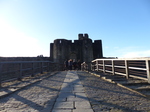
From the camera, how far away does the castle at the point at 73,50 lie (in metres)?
21.3

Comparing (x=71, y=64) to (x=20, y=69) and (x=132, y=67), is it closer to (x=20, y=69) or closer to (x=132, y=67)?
(x=20, y=69)

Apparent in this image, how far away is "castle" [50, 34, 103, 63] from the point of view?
2134 cm

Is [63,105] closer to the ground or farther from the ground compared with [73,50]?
closer to the ground

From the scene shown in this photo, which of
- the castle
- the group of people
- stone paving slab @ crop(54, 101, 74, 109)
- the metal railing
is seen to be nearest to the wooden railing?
stone paving slab @ crop(54, 101, 74, 109)

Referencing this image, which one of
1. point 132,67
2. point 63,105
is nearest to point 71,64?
point 132,67

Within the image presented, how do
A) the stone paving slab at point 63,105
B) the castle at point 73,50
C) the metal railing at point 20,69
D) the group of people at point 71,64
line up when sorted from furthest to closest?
1. the castle at point 73,50
2. the group of people at point 71,64
3. the metal railing at point 20,69
4. the stone paving slab at point 63,105

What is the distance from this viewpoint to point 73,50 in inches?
872

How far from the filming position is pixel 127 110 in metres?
2.03

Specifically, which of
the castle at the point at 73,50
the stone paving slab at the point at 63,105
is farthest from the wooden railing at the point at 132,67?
the castle at the point at 73,50

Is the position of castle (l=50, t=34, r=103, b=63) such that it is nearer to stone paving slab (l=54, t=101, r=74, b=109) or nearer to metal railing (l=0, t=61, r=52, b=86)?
metal railing (l=0, t=61, r=52, b=86)

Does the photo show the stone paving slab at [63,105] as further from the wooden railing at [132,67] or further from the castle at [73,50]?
the castle at [73,50]

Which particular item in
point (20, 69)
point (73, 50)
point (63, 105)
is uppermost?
point (73, 50)

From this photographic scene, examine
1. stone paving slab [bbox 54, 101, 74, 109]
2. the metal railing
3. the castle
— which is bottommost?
stone paving slab [bbox 54, 101, 74, 109]

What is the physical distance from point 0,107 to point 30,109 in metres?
0.70
